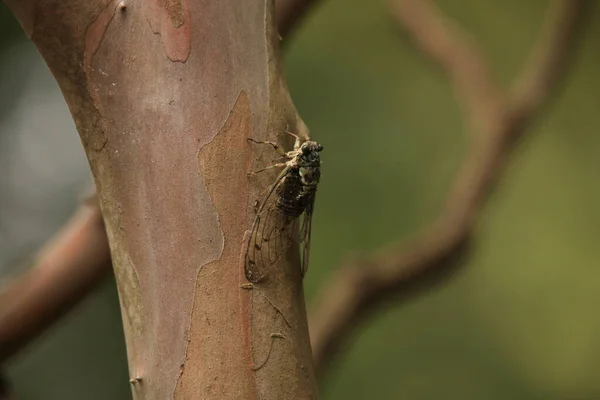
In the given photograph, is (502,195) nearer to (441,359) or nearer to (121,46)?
(441,359)

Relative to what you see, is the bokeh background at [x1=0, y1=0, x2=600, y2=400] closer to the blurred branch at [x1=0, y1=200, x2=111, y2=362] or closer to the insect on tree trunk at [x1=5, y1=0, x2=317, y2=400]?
the blurred branch at [x1=0, y1=200, x2=111, y2=362]

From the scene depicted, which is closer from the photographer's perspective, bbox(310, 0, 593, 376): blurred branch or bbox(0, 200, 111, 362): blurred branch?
bbox(0, 200, 111, 362): blurred branch

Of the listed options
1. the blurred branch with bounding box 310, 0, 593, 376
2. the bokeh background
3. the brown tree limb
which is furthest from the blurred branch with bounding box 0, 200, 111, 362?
the bokeh background

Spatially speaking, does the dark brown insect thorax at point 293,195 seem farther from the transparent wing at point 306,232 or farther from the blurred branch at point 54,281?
the blurred branch at point 54,281

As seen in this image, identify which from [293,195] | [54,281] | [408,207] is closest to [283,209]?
[293,195]

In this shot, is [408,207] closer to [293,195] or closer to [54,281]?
[54,281]

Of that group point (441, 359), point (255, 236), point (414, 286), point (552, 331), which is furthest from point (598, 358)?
point (255, 236)
